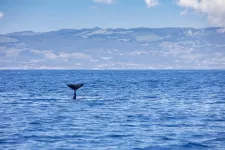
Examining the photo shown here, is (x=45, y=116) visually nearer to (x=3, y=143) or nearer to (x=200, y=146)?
(x=3, y=143)

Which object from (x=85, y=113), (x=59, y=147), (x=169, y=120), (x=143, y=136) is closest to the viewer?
(x=59, y=147)

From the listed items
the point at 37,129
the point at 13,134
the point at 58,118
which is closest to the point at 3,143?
the point at 13,134

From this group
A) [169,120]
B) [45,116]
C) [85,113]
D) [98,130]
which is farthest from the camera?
[85,113]

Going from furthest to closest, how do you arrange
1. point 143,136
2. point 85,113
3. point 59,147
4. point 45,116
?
point 85,113
point 45,116
point 143,136
point 59,147

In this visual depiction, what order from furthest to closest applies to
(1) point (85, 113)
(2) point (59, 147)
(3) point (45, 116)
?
(1) point (85, 113) → (3) point (45, 116) → (2) point (59, 147)

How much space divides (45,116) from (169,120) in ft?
36.4

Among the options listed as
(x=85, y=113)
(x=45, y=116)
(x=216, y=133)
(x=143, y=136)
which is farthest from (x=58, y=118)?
(x=216, y=133)

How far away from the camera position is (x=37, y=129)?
106ft

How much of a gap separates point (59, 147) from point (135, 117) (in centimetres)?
1410

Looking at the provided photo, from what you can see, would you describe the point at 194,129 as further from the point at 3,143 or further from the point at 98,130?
the point at 3,143

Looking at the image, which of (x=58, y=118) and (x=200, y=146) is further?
(x=58, y=118)

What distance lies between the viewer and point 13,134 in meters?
30.0

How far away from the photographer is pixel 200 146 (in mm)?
26484

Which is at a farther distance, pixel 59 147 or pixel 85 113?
pixel 85 113
